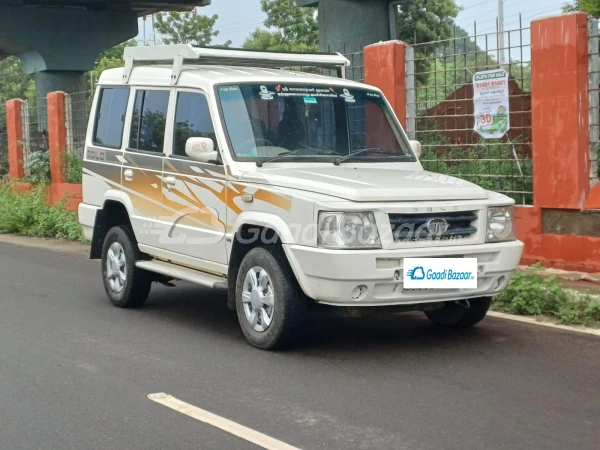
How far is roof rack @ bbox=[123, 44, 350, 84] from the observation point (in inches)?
328

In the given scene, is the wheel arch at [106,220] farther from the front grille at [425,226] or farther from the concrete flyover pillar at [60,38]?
the concrete flyover pillar at [60,38]

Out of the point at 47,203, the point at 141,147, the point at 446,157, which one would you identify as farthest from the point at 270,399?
the point at 47,203

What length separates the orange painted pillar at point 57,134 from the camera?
1888cm

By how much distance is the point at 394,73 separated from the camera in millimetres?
11984

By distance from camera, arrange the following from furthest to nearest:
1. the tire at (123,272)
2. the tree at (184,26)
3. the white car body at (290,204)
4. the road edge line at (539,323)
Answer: the tree at (184,26) < the tire at (123,272) < the road edge line at (539,323) < the white car body at (290,204)

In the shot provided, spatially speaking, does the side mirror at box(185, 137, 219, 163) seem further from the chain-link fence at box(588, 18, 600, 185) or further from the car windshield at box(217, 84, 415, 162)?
the chain-link fence at box(588, 18, 600, 185)

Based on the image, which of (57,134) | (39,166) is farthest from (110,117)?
(39,166)

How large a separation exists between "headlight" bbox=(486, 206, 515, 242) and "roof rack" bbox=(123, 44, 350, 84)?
8.28 feet

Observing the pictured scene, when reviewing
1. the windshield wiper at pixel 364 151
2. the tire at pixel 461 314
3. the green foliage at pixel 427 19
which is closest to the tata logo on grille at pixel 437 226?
the tire at pixel 461 314

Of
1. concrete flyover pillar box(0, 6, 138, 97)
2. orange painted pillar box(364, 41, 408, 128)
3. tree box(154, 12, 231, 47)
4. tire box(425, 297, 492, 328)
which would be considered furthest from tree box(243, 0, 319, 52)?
tire box(425, 297, 492, 328)

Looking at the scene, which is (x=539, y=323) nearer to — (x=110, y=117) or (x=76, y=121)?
(x=110, y=117)

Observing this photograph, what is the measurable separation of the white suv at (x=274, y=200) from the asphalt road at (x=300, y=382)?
38 cm

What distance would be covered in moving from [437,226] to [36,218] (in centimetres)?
1169

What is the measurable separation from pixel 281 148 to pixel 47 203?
11.7 m
